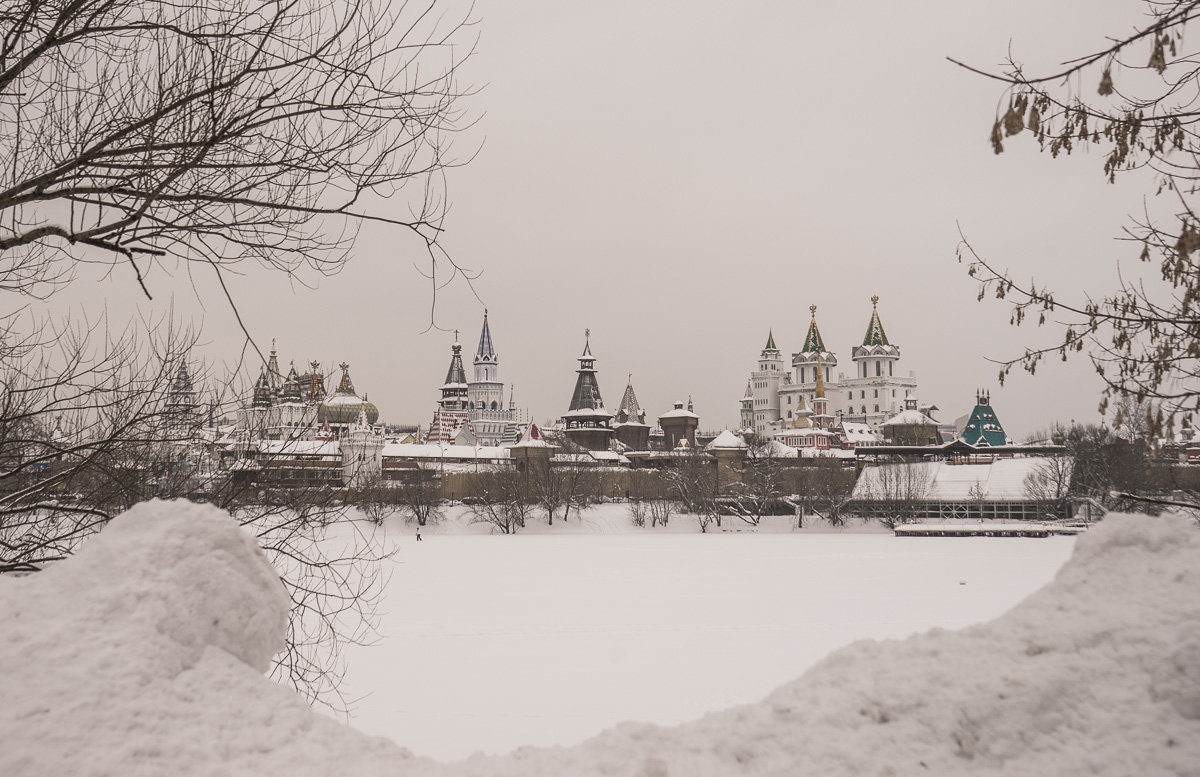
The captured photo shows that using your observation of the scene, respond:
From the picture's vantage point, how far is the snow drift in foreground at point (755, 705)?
2.25 meters

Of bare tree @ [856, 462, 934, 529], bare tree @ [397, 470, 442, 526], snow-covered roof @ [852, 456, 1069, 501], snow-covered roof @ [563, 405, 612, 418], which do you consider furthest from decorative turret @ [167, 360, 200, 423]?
snow-covered roof @ [563, 405, 612, 418]

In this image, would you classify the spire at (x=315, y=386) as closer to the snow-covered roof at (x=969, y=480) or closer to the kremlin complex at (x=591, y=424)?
the kremlin complex at (x=591, y=424)

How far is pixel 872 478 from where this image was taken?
6612 centimetres

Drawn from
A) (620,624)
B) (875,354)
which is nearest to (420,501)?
(620,624)

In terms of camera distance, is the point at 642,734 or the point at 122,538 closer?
the point at 642,734

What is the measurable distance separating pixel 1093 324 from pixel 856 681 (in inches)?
141

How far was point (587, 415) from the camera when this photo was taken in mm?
98688

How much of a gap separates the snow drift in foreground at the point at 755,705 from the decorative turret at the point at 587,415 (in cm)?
9033

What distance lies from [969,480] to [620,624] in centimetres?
4790

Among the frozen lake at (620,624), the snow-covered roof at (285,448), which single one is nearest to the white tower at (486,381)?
the frozen lake at (620,624)

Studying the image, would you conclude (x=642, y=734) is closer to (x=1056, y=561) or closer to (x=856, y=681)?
(x=856, y=681)

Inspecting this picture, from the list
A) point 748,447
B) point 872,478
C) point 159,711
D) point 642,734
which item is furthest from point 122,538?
point 748,447

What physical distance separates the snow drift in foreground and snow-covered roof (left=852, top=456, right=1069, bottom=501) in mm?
62466

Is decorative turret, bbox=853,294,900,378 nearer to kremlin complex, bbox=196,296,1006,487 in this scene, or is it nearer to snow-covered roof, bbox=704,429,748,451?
kremlin complex, bbox=196,296,1006,487
